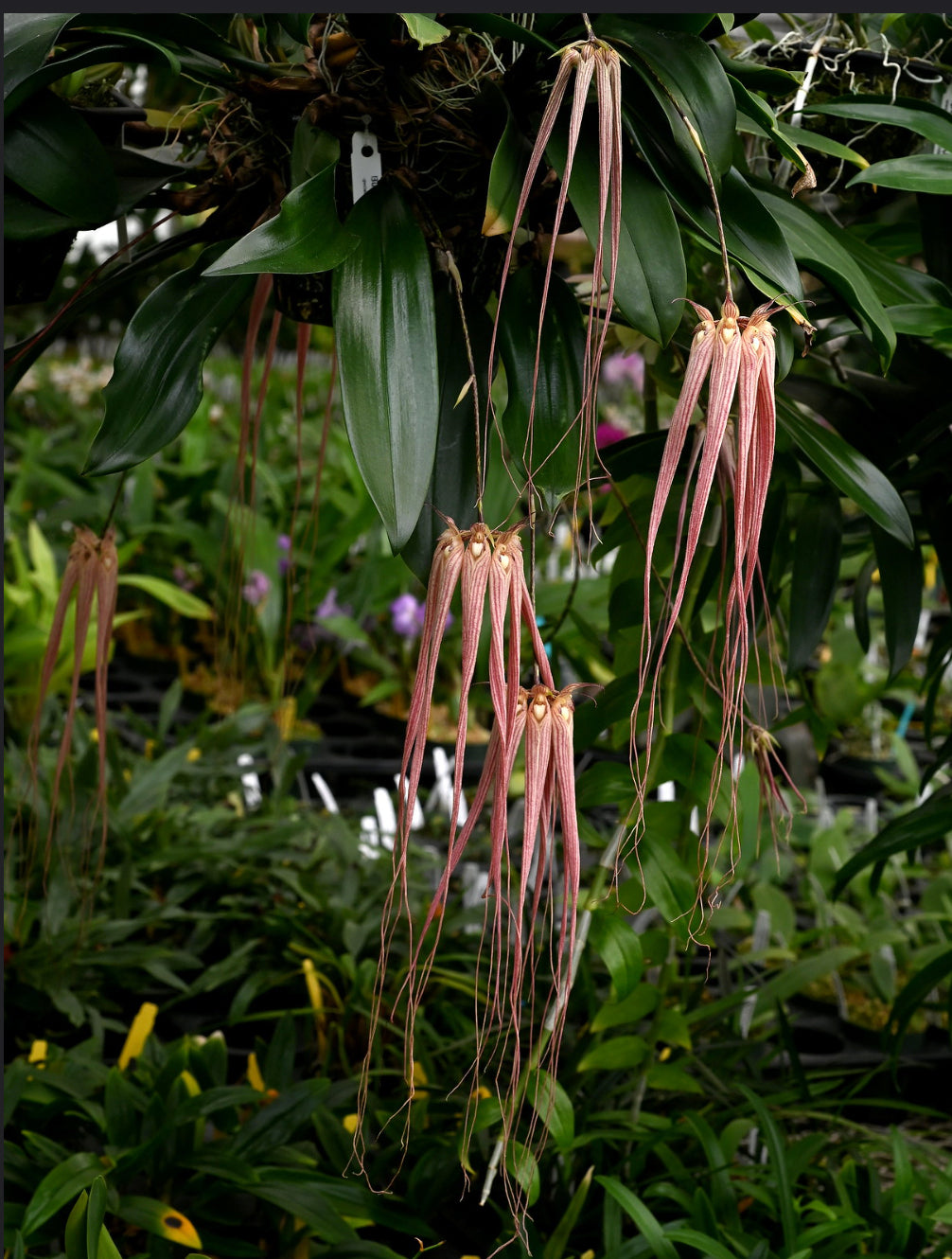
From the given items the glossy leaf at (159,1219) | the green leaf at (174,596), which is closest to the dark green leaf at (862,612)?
the glossy leaf at (159,1219)

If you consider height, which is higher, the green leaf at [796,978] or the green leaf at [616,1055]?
the green leaf at [616,1055]

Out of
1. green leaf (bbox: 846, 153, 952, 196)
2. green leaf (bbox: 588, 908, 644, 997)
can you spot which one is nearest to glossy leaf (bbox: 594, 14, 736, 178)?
green leaf (bbox: 846, 153, 952, 196)

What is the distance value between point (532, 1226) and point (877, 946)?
70 centimetres

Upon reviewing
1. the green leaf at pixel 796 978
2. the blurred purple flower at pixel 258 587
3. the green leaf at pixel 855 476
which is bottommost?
the blurred purple flower at pixel 258 587

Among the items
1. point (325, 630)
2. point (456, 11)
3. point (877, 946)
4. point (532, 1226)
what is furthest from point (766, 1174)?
point (325, 630)

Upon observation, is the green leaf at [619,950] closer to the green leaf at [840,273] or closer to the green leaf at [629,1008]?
the green leaf at [629,1008]

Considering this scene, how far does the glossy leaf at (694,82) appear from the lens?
52cm

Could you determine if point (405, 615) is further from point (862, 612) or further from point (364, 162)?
point (364, 162)

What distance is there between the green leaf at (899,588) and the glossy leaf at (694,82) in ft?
1.19

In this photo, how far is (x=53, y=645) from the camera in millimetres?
680

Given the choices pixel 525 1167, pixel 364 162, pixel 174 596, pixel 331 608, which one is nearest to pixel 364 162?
pixel 364 162

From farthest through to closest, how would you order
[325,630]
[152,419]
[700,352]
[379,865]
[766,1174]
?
[325,630]
[379,865]
[766,1174]
[152,419]
[700,352]

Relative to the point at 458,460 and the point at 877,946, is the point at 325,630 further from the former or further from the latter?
the point at 458,460

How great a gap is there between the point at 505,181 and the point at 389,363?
101 mm
